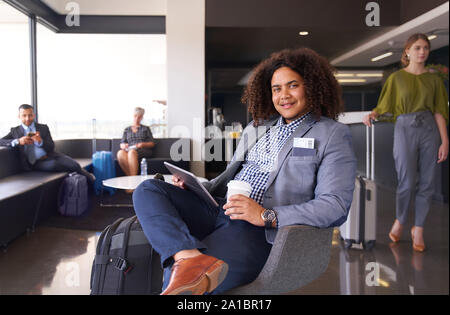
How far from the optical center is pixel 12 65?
153 inches

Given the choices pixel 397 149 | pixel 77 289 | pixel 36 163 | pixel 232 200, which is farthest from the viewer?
pixel 36 163

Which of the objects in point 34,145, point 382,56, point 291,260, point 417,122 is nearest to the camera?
point 291,260

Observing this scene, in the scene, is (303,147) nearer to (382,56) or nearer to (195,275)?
(195,275)

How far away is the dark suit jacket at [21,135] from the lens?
3.54 metres

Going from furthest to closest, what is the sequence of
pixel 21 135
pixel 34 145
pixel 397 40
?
1. pixel 397 40
2. pixel 34 145
3. pixel 21 135

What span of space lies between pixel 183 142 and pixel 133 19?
2098 mm

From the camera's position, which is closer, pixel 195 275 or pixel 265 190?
pixel 195 275

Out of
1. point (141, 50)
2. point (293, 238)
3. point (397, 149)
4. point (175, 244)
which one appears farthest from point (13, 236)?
point (141, 50)

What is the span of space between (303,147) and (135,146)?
13.0 ft

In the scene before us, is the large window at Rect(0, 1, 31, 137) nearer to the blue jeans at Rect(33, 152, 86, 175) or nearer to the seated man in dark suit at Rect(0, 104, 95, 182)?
the seated man in dark suit at Rect(0, 104, 95, 182)

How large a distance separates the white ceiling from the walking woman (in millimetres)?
1526

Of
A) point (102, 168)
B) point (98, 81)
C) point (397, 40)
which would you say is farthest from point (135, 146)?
point (397, 40)

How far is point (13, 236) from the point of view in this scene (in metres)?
2.90

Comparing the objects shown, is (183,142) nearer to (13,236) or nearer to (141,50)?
(141,50)
